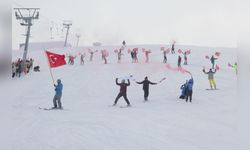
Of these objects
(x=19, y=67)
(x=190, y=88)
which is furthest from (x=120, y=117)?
(x=19, y=67)

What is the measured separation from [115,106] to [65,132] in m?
7.35

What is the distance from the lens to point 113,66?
134ft

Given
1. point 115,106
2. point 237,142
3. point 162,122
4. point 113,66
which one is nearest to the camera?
point 237,142

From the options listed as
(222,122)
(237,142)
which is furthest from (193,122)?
(237,142)

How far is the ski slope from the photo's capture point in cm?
1101

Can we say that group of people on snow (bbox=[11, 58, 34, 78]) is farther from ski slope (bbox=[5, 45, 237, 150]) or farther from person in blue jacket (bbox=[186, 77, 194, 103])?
person in blue jacket (bbox=[186, 77, 194, 103])

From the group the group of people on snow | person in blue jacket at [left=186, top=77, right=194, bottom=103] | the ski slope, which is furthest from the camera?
the group of people on snow

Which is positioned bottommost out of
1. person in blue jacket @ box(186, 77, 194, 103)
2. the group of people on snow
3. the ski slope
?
the ski slope

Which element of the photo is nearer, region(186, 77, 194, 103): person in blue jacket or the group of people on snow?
region(186, 77, 194, 103): person in blue jacket

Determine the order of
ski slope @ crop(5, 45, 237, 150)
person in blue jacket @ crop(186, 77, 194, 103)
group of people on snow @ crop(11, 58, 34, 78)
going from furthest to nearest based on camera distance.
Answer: group of people on snow @ crop(11, 58, 34, 78) < person in blue jacket @ crop(186, 77, 194, 103) < ski slope @ crop(5, 45, 237, 150)

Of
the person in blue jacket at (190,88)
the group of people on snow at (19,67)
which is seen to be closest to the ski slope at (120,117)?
the person in blue jacket at (190,88)

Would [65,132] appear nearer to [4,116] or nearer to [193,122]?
[193,122]

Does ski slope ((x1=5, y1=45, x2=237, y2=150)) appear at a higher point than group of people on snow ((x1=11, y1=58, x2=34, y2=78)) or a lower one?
lower

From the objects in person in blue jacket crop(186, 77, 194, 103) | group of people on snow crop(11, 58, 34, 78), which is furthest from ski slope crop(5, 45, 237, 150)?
group of people on snow crop(11, 58, 34, 78)
